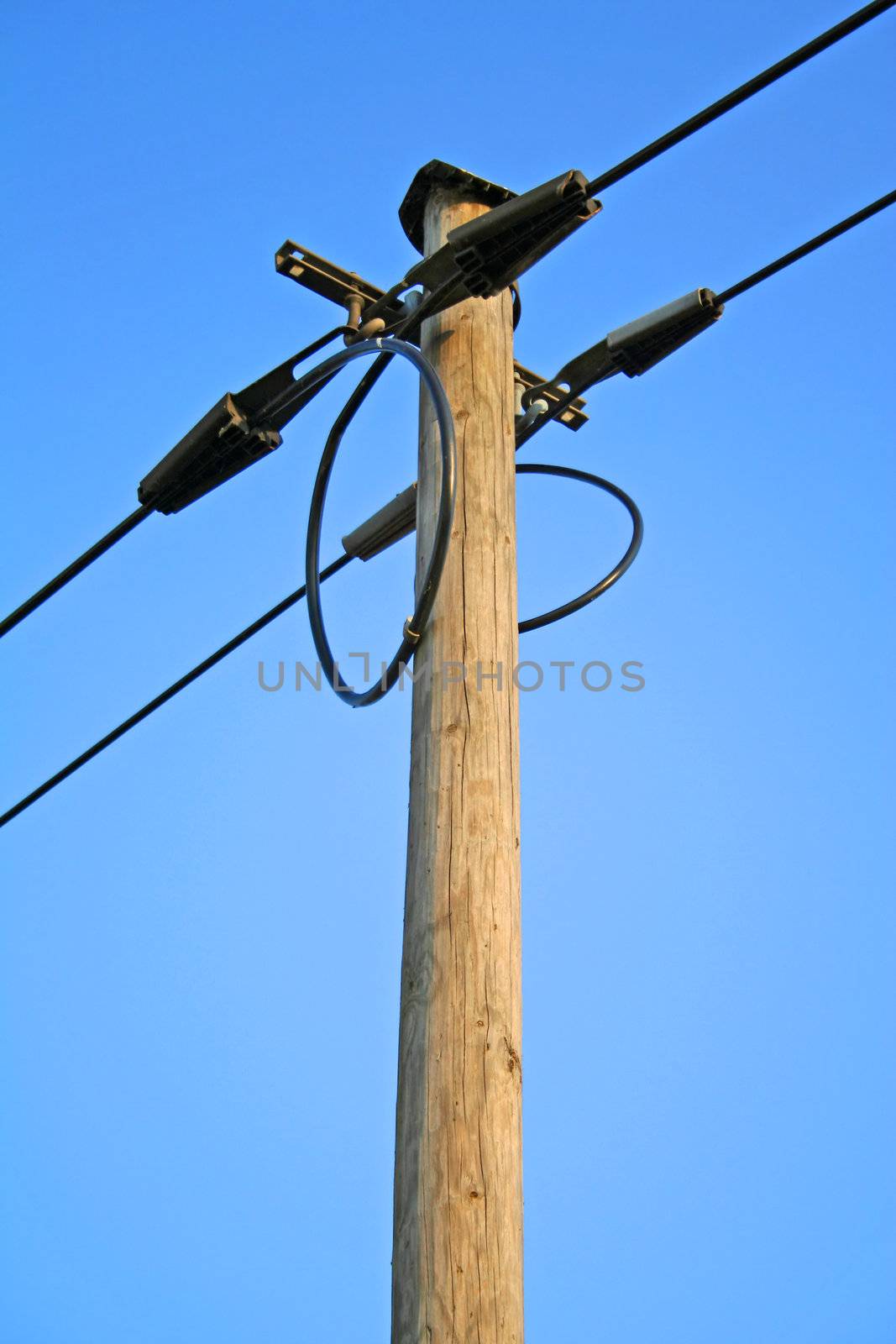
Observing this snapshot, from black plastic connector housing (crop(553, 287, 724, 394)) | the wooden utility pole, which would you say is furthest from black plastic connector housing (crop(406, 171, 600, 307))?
black plastic connector housing (crop(553, 287, 724, 394))

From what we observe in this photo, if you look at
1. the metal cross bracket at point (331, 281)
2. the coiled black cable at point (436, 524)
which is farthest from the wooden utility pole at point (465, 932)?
the metal cross bracket at point (331, 281)

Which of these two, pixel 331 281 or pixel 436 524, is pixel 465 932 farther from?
pixel 331 281

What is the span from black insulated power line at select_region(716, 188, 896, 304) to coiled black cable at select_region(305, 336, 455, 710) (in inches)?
46.8

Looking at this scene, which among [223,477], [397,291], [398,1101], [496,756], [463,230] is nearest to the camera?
[398,1101]

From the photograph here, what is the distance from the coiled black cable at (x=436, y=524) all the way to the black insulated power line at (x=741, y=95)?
0.67 meters

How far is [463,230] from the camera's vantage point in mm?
3695

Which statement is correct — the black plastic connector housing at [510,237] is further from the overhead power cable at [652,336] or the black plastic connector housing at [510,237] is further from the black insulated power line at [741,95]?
the overhead power cable at [652,336]

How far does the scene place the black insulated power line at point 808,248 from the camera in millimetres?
4293

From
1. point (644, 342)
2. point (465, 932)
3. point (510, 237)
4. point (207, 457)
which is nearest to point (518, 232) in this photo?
point (510, 237)

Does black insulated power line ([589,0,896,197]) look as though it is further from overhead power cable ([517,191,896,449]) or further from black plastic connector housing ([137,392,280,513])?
black plastic connector housing ([137,392,280,513])

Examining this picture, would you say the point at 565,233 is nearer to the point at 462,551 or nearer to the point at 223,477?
the point at 462,551

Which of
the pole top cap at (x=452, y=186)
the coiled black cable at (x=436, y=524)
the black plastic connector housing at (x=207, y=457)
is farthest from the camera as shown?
the black plastic connector housing at (x=207, y=457)

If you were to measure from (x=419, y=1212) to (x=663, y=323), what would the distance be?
105 inches

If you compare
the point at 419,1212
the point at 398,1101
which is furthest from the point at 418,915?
the point at 419,1212
